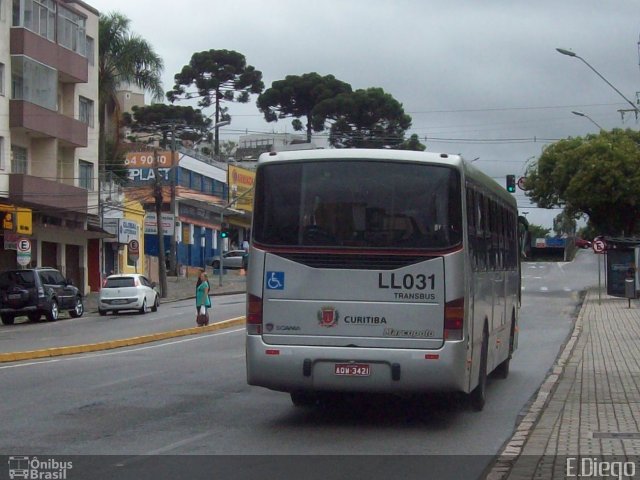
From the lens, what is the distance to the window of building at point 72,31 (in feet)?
162

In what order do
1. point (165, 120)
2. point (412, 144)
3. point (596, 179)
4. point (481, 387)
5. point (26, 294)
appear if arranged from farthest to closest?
point (165, 120) < point (412, 144) < point (596, 179) < point (26, 294) < point (481, 387)

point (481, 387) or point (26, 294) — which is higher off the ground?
point (26, 294)

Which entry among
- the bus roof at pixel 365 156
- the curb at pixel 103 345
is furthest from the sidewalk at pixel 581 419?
the curb at pixel 103 345

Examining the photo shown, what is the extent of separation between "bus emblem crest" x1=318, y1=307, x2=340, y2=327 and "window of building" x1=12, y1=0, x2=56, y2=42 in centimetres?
3706

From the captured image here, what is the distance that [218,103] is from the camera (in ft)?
271

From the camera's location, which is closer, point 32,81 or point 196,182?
point 32,81

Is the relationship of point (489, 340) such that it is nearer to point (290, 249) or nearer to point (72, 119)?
point (290, 249)

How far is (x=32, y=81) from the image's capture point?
151 ft

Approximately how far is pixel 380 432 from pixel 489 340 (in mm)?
2906

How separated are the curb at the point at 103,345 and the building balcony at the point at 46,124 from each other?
56.5 ft

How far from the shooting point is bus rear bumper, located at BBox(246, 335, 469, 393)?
1151 cm

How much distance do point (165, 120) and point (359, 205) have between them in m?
71.0

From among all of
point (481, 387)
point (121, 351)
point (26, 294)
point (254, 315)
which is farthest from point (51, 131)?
point (254, 315)

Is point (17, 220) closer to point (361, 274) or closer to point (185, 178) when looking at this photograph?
point (361, 274)
